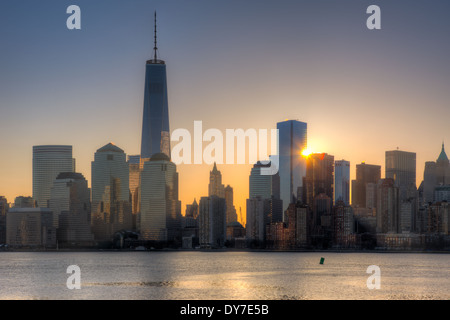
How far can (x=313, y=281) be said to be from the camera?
12912 centimetres

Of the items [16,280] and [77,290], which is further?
[16,280]

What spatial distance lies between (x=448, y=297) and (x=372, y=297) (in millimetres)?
12321

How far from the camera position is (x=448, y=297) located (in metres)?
96.9
